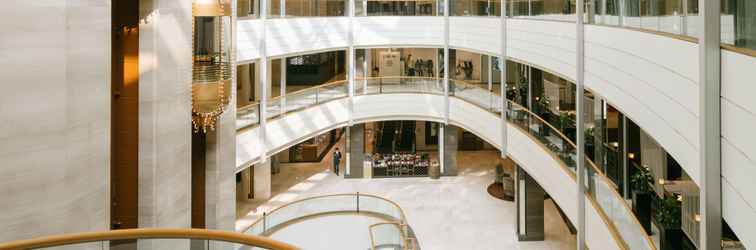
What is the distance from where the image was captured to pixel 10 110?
207 inches

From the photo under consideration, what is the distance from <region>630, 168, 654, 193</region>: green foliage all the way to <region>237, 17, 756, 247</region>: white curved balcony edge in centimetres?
190

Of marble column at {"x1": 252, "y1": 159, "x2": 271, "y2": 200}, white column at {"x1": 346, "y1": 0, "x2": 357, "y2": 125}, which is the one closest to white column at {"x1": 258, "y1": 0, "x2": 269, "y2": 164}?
marble column at {"x1": 252, "y1": 159, "x2": 271, "y2": 200}

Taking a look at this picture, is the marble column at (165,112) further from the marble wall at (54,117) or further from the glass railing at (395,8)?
the glass railing at (395,8)

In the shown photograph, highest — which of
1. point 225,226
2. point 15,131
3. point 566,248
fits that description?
point 15,131

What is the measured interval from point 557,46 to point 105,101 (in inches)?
392

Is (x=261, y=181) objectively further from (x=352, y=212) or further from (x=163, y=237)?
(x=163, y=237)

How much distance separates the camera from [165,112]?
822 centimetres

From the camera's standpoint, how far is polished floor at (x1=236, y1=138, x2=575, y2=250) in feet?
62.8

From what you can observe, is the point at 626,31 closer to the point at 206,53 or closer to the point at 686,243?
the point at 686,243

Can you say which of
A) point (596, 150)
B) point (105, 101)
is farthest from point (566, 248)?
point (105, 101)

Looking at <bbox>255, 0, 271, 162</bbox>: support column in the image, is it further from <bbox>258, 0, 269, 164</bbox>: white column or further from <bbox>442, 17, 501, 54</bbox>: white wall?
<bbox>442, 17, 501, 54</bbox>: white wall

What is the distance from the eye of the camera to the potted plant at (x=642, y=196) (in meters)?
8.94

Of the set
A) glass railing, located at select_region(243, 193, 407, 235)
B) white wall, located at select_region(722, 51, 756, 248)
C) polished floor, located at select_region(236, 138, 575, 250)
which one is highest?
white wall, located at select_region(722, 51, 756, 248)

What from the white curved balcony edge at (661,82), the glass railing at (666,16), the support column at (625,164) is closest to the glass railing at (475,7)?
the white curved balcony edge at (661,82)
